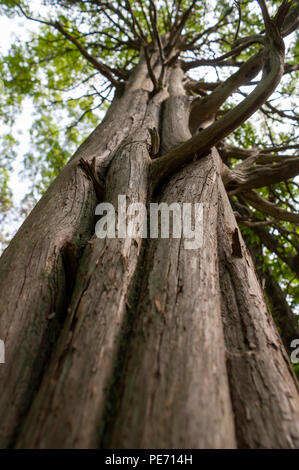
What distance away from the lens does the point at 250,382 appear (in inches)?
40.4

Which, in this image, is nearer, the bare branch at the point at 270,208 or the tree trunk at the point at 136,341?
the tree trunk at the point at 136,341

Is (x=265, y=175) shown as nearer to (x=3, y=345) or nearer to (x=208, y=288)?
(x=208, y=288)

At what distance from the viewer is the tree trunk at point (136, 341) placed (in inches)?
32.2

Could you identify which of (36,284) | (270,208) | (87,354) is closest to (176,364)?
(87,354)

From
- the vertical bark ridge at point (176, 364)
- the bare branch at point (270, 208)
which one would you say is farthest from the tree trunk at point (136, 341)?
the bare branch at point (270, 208)

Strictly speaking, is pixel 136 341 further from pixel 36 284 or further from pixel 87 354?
pixel 36 284

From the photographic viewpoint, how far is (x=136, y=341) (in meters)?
1.03

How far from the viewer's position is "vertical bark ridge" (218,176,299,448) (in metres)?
0.89

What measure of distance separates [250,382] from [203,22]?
24.3 feet

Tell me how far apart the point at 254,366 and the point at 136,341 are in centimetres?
45

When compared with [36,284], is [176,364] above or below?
below

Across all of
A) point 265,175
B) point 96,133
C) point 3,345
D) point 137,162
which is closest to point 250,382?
point 3,345

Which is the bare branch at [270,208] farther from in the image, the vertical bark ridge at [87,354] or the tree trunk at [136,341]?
the vertical bark ridge at [87,354]

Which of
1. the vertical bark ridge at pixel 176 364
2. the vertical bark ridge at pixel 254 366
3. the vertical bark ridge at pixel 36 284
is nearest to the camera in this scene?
the vertical bark ridge at pixel 176 364
